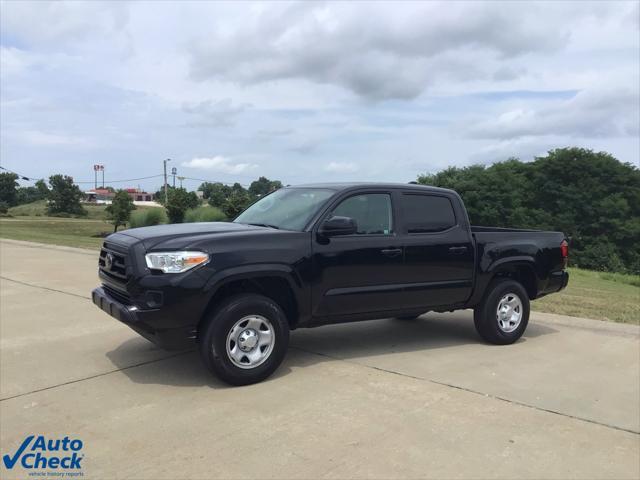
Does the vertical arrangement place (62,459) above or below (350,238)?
below

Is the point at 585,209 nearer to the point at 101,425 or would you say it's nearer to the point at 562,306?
the point at 562,306

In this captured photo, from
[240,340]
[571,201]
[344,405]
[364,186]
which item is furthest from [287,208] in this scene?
[571,201]

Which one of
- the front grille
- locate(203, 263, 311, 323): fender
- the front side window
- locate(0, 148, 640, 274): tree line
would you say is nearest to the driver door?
the front side window

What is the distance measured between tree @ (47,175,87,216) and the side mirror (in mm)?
86775

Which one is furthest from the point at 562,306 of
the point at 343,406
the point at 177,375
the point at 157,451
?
the point at 157,451

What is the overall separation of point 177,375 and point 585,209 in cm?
5036

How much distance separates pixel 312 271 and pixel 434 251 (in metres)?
1.49

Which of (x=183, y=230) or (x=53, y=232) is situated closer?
(x=183, y=230)

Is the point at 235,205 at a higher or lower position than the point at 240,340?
higher

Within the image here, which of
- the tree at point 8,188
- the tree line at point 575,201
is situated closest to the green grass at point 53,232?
the tree line at point 575,201

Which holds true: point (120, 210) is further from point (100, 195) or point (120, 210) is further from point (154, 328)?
point (100, 195)

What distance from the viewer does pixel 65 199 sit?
85.6 metres

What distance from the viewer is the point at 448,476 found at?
3.48 meters

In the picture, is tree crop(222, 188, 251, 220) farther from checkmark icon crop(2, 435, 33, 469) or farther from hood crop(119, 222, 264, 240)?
checkmark icon crop(2, 435, 33, 469)
